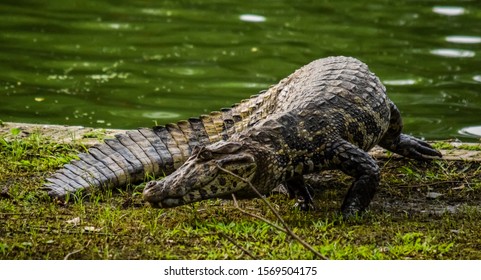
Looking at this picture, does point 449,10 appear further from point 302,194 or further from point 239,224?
point 239,224

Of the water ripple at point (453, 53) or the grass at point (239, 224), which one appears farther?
the water ripple at point (453, 53)

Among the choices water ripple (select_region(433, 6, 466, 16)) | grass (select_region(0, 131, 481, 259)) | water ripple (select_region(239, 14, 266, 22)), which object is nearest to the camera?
grass (select_region(0, 131, 481, 259))

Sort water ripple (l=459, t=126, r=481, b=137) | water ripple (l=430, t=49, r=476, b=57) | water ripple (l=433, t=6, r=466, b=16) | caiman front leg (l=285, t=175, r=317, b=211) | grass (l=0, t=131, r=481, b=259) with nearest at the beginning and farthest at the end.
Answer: grass (l=0, t=131, r=481, b=259)
caiman front leg (l=285, t=175, r=317, b=211)
water ripple (l=459, t=126, r=481, b=137)
water ripple (l=430, t=49, r=476, b=57)
water ripple (l=433, t=6, r=466, b=16)

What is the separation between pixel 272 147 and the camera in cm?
624

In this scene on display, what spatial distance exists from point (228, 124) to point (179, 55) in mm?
6136

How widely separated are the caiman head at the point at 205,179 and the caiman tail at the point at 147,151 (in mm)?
907

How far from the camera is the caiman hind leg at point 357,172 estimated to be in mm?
6363

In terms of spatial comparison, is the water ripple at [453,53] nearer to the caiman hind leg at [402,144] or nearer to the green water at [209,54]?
the green water at [209,54]

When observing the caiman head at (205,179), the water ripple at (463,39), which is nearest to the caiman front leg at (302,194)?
the caiman head at (205,179)

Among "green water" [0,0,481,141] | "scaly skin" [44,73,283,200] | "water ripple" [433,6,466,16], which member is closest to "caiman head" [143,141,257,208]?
"scaly skin" [44,73,283,200]

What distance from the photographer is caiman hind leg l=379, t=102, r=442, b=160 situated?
7.68 meters

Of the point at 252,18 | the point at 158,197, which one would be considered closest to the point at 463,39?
the point at 252,18

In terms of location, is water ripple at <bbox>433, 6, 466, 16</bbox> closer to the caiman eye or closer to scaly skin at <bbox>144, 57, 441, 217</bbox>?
scaly skin at <bbox>144, 57, 441, 217</bbox>
